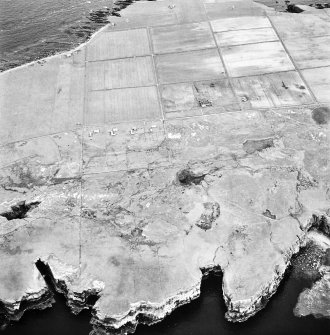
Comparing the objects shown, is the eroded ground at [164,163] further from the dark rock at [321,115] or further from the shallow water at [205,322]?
the shallow water at [205,322]

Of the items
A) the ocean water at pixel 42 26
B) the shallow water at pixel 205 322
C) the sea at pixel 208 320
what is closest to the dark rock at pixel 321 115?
the sea at pixel 208 320

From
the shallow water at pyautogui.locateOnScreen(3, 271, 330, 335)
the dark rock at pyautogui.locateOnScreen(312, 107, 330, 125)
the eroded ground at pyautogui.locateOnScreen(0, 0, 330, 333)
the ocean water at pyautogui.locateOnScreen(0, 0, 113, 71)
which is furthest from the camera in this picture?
the ocean water at pyautogui.locateOnScreen(0, 0, 113, 71)

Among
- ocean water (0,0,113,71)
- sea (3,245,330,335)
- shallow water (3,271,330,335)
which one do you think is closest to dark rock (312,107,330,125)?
sea (3,245,330,335)

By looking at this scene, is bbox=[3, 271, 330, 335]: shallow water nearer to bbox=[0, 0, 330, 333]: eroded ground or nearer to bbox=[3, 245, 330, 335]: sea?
bbox=[3, 245, 330, 335]: sea

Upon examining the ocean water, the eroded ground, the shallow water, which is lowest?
the shallow water

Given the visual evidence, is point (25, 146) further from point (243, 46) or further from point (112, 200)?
point (243, 46)

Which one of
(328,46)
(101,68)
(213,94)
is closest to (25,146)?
(101,68)

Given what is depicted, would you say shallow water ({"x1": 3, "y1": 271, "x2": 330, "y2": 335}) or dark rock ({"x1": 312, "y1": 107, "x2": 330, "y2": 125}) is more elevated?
dark rock ({"x1": 312, "y1": 107, "x2": 330, "y2": 125})
